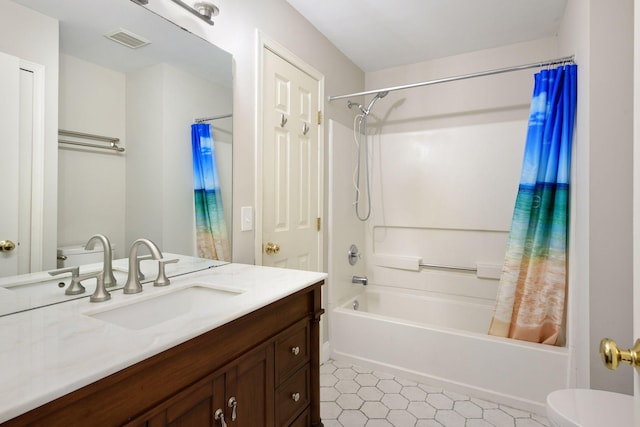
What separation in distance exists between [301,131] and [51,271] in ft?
4.89

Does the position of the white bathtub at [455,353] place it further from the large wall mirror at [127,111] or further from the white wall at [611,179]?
the large wall mirror at [127,111]

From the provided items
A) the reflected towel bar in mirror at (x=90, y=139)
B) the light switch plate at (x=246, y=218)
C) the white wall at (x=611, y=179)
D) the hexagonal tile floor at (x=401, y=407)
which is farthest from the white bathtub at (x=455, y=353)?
the reflected towel bar in mirror at (x=90, y=139)

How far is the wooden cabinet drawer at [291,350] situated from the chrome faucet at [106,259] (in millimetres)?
613

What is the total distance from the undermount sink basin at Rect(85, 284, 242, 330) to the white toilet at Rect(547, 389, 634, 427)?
119cm

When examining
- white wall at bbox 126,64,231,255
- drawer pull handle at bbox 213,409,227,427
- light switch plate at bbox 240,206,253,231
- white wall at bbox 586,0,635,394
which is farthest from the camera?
light switch plate at bbox 240,206,253,231

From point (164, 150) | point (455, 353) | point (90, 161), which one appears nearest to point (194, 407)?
point (90, 161)

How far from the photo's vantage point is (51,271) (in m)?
1.02

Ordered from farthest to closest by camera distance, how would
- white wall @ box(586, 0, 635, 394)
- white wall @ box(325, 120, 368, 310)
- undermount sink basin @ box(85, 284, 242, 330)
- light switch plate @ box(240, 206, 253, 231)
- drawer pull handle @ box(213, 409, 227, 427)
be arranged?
white wall @ box(325, 120, 368, 310), light switch plate @ box(240, 206, 253, 231), white wall @ box(586, 0, 635, 394), undermount sink basin @ box(85, 284, 242, 330), drawer pull handle @ box(213, 409, 227, 427)

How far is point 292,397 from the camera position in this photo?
4.05 ft

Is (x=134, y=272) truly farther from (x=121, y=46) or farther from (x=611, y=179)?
(x=611, y=179)

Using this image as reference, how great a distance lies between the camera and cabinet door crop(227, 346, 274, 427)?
954 millimetres

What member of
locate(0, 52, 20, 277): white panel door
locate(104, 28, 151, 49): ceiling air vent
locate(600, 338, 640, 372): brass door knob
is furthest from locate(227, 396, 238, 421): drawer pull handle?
locate(104, 28, 151, 49): ceiling air vent

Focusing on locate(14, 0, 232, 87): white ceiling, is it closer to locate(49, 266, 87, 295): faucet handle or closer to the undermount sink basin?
locate(49, 266, 87, 295): faucet handle

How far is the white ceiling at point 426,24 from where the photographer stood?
1.99 meters
